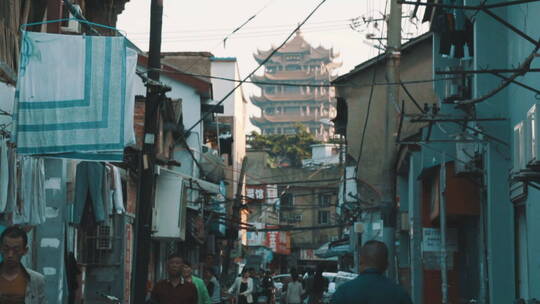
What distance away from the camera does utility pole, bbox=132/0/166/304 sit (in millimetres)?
14883

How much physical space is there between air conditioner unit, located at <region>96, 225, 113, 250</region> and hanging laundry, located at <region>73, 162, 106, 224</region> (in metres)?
4.79

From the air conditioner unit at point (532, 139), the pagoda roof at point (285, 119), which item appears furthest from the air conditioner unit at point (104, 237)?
the pagoda roof at point (285, 119)

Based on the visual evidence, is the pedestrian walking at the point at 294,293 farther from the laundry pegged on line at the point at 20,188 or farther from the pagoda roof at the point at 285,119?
the pagoda roof at the point at 285,119

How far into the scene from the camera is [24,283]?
8016mm

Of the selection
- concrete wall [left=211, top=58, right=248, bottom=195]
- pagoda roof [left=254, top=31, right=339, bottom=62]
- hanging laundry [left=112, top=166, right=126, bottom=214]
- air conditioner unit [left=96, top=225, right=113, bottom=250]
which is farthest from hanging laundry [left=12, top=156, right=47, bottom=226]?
pagoda roof [left=254, top=31, right=339, bottom=62]

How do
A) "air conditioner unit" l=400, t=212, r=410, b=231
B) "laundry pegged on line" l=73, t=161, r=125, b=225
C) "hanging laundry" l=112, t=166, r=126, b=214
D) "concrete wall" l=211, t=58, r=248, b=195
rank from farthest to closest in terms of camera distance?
"concrete wall" l=211, t=58, r=248, b=195, "air conditioner unit" l=400, t=212, r=410, b=231, "hanging laundry" l=112, t=166, r=126, b=214, "laundry pegged on line" l=73, t=161, r=125, b=225

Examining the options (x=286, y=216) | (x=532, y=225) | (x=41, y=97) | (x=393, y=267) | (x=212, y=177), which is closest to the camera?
(x=41, y=97)

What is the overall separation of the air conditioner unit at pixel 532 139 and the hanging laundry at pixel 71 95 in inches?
213

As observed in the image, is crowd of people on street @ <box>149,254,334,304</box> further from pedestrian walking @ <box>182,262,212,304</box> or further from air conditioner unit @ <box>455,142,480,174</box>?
air conditioner unit @ <box>455,142,480,174</box>

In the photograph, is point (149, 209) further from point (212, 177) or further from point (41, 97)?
point (212, 177)

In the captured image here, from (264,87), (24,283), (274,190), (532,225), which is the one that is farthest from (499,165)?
(264,87)

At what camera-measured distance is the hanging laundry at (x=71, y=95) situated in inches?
495

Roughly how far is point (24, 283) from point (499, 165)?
1163 centimetres

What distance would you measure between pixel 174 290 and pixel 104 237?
10.8m
